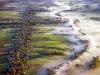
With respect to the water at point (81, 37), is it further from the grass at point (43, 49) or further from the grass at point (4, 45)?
the grass at point (4, 45)

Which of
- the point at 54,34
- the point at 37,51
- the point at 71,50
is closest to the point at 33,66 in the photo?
the point at 37,51

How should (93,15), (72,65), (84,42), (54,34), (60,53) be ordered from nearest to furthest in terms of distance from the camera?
(72,65) → (60,53) → (84,42) → (54,34) → (93,15)

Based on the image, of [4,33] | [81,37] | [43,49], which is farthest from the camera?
[4,33]

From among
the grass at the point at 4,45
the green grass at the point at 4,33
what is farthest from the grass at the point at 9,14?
the green grass at the point at 4,33

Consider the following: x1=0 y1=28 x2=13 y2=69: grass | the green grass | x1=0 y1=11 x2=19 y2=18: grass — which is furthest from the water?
the green grass

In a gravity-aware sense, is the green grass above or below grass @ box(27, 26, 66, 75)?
above

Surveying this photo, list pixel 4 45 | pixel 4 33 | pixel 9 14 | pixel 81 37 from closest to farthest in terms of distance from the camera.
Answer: pixel 4 45
pixel 81 37
pixel 4 33
pixel 9 14

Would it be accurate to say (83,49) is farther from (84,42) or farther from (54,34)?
(54,34)

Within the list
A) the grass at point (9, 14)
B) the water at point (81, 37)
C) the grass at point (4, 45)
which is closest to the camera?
the water at point (81, 37)

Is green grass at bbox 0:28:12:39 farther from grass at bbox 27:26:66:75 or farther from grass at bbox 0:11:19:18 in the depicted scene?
grass at bbox 0:11:19:18

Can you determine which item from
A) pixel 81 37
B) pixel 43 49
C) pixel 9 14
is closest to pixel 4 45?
pixel 43 49

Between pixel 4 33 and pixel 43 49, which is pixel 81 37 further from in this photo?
pixel 4 33
